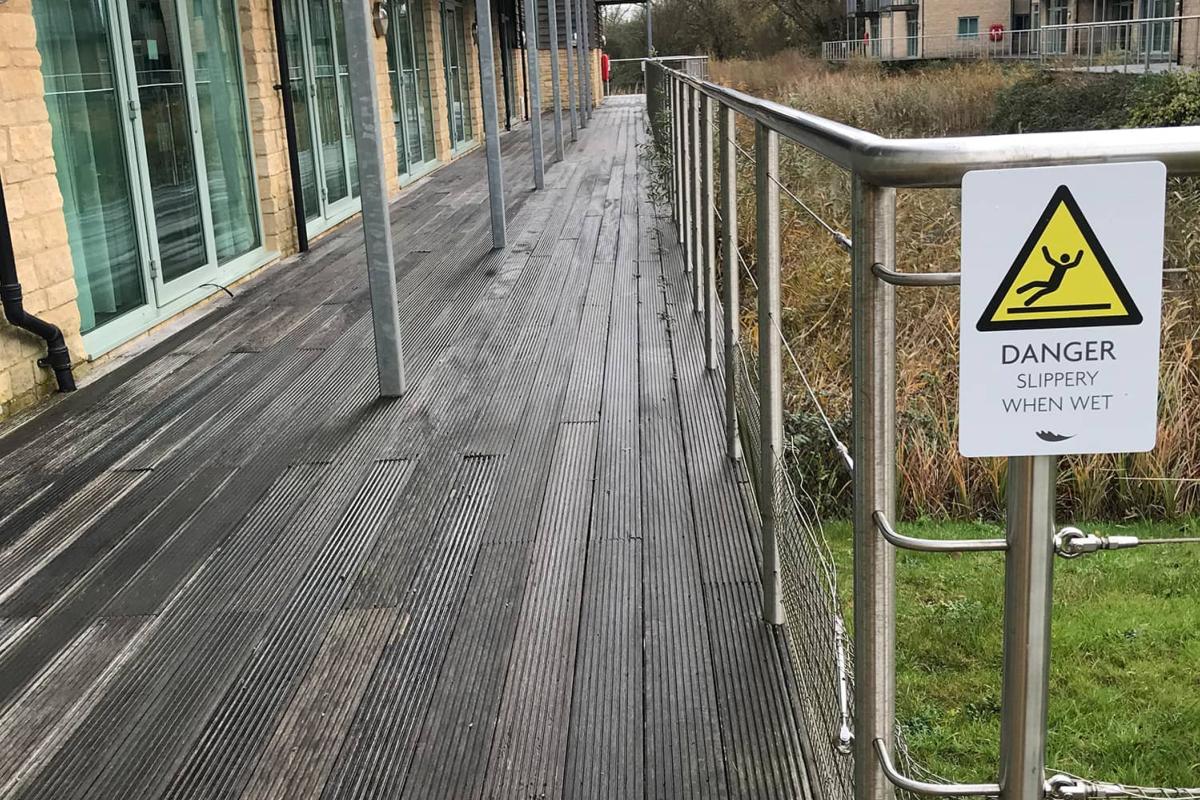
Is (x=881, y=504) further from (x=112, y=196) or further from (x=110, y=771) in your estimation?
(x=112, y=196)

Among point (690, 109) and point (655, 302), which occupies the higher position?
point (690, 109)

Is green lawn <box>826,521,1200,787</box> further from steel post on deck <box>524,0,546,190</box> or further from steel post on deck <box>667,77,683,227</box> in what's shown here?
steel post on deck <box>524,0,546,190</box>

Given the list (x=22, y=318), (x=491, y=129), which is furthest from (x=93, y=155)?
(x=491, y=129)

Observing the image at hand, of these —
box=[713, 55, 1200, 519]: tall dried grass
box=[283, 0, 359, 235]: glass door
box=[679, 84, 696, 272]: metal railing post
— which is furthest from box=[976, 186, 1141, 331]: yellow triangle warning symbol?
box=[283, 0, 359, 235]: glass door

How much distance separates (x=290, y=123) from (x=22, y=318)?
385cm

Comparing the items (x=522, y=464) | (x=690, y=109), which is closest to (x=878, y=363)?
(x=522, y=464)

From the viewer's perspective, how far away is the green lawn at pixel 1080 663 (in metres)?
2.52

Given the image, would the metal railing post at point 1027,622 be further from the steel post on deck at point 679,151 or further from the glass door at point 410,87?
the glass door at point 410,87

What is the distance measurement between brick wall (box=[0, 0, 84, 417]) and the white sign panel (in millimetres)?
4434

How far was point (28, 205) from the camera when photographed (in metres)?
4.93

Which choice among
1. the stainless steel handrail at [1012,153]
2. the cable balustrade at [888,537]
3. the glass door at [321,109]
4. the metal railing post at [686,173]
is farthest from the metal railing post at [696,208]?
the stainless steel handrail at [1012,153]

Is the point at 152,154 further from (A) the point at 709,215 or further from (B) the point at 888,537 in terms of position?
(B) the point at 888,537

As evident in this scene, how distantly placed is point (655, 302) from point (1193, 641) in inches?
153

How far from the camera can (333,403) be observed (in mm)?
4934
